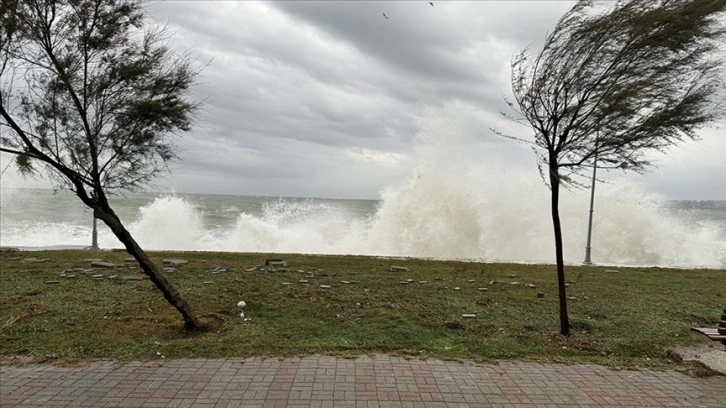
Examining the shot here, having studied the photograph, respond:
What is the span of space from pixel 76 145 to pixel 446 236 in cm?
1846

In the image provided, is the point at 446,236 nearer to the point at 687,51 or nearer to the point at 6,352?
the point at 687,51

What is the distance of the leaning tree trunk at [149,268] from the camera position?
6078 millimetres

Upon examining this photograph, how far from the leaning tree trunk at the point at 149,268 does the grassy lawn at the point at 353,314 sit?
22 centimetres

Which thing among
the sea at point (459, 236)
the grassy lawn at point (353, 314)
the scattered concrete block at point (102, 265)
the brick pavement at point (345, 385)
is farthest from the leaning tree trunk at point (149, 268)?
the sea at point (459, 236)

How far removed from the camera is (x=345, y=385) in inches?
179

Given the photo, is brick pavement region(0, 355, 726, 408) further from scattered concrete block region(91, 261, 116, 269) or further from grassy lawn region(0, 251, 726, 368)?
scattered concrete block region(91, 261, 116, 269)

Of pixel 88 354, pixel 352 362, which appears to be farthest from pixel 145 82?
pixel 352 362

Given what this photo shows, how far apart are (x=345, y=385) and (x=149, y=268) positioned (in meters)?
3.26

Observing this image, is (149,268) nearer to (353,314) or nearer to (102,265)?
(353,314)

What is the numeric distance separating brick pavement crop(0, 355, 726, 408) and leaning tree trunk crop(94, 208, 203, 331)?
47.8 inches

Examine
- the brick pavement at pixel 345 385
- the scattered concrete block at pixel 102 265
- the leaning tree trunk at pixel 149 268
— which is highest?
the leaning tree trunk at pixel 149 268

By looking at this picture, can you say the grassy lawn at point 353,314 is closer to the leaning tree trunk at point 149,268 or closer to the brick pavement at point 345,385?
the leaning tree trunk at point 149,268

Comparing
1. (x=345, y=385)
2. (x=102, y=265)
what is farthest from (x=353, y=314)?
(x=102, y=265)

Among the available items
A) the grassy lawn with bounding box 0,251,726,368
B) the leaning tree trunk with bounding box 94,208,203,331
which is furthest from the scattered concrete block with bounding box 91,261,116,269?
the leaning tree trunk with bounding box 94,208,203,331
